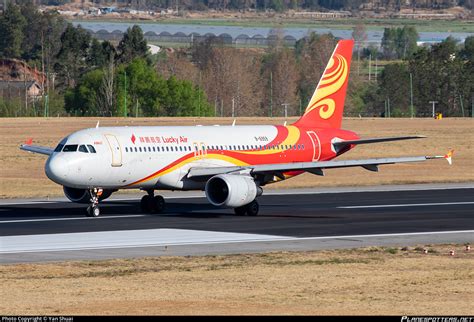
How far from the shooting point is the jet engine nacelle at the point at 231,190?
46.0 metres

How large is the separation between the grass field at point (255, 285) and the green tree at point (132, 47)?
127 m

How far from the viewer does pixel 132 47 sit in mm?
163125

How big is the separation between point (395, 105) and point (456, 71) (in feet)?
34.6

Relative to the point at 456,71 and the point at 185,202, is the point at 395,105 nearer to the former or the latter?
the point at 456,71

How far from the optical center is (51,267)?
110ft

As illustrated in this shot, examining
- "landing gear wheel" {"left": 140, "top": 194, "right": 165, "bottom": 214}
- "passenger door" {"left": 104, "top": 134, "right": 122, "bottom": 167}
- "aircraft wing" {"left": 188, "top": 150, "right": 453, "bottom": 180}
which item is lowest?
"landing gear wheel" {"left": 140, "top": 194, "right": 165, "bottom": 214}

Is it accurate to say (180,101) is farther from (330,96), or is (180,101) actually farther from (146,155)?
(146,155)

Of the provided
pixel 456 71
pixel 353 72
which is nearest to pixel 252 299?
pixel 456 71

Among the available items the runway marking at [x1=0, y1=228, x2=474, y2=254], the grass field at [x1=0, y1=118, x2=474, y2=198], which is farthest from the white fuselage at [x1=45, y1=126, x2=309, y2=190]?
the grass field at [x1=0, y1=118, x2=474, y2=198]

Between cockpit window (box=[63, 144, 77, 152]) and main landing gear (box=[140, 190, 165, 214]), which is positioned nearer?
cockpit window (box=[63, 144, 77, 152])

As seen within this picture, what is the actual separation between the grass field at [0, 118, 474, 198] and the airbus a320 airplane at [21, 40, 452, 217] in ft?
40.1

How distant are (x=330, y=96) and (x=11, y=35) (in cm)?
13973

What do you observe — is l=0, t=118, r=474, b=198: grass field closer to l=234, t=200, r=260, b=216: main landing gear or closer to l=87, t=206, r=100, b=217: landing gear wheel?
l=87, t=206, r=100, b=217: landing gear wheel

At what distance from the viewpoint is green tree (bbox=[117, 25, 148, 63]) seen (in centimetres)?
16200
